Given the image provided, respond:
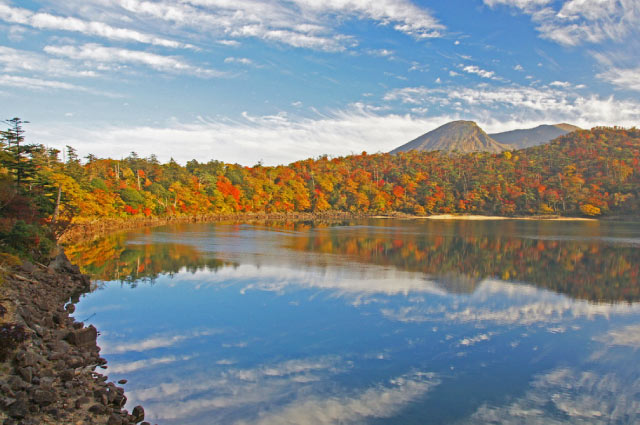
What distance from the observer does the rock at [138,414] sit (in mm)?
6223

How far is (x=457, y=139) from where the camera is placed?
579 ft

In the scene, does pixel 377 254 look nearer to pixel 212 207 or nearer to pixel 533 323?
pixel 533 323

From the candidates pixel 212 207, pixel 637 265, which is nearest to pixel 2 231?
pixel 637 265

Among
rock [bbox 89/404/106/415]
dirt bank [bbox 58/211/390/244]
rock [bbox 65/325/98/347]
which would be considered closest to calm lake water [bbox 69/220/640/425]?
rock [bbox 65/325/98/347]

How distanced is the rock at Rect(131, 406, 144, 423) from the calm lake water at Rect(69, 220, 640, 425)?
23cm

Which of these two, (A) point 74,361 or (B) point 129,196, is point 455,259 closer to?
(A) point 74,361

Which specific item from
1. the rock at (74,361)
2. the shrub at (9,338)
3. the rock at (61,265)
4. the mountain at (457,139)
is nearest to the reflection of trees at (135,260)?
the rock at (61,265)

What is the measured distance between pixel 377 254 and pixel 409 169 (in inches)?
2557

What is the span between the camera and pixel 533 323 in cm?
1158

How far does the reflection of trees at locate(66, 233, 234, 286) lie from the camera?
59.2 feet

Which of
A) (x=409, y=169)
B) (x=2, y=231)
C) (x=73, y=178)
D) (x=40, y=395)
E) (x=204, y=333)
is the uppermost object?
(x=409, y=169)

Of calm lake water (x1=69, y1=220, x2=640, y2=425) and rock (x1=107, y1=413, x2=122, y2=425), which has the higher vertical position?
rock (x1=107, y1=413, x2=122, y2=425)

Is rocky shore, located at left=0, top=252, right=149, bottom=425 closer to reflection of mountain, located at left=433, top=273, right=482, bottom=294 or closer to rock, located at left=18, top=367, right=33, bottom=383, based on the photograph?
rock, located at left=18, top=367, right=33, bottom=383

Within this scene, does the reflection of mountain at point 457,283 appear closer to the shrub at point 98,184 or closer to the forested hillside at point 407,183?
the shrub at point 98,184
